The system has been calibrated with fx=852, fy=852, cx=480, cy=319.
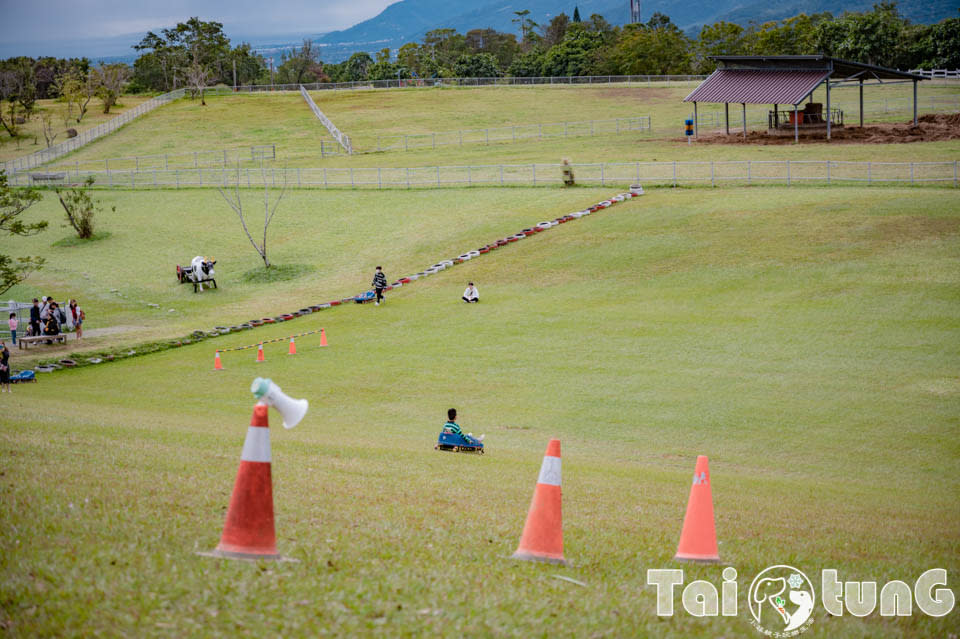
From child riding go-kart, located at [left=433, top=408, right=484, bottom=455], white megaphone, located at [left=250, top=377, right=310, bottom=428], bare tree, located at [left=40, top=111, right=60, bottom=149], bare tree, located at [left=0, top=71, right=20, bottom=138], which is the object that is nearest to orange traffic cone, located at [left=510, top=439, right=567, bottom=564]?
white megaphone, located at [left=250, top=377, right=310, bottom=428]

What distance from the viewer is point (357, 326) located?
30.0 metres

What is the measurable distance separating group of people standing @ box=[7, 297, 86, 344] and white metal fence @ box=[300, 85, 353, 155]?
50659 mm

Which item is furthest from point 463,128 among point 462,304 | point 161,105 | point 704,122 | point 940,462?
point 940,462

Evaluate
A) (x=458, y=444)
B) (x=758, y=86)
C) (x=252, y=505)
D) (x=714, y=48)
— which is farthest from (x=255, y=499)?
(x=714, y=48)

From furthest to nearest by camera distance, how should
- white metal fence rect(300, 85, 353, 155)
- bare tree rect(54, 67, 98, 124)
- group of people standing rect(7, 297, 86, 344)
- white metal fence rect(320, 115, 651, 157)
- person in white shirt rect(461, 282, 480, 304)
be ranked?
bare tree rect(54, 67, 98, 124), white metal fence rect(300, 85, 353, 155), white metal fence rect(320, 115, 651, 157), person in white shirt rect(461, 282, 480, 304), group of people standing rect(7, 297, 86, 344)

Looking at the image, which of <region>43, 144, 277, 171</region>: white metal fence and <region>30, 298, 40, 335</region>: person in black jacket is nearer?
<region>30, 298, 40, 335</region>: person in black jacket

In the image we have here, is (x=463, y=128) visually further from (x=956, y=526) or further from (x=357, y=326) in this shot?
(x=956, y=526)

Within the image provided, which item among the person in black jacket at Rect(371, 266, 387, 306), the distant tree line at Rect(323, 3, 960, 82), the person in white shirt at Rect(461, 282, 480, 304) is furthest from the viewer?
the distant tree line at Rect(323, 3, 960, 82)

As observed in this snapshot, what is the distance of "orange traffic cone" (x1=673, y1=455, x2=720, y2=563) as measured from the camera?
7.90 m

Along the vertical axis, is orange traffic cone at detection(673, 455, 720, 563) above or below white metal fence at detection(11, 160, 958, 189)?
below

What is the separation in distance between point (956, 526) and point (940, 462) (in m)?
4.98

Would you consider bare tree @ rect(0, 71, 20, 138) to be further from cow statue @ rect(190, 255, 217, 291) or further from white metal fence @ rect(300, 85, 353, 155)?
cow statue @ rect(190, 255, 217, 291)

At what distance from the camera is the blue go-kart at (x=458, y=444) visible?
15234 millimetres

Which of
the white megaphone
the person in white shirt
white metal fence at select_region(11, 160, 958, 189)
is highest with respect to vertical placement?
white metal fence at select_region(11, 160, 958, 189)
